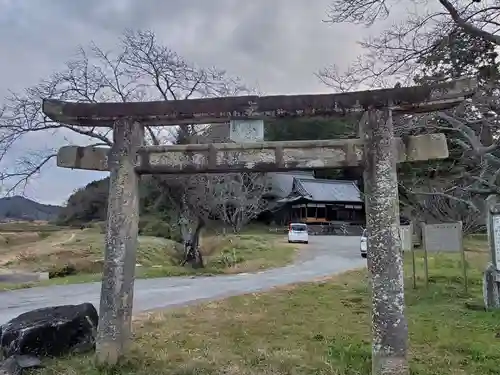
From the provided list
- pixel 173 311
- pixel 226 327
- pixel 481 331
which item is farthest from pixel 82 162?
pixel 481 331

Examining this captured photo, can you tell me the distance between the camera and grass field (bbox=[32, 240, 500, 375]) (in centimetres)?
544

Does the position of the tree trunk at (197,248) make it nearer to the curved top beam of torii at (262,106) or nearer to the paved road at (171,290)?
the paved road at (171,290)

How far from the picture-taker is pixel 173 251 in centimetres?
2450

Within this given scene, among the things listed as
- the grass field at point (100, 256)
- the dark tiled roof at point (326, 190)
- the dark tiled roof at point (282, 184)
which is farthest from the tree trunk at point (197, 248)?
the dark tiled roof at point (282, 184)

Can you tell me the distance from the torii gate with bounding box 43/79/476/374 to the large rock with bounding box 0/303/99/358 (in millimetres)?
873

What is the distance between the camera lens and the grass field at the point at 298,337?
5.44 metres

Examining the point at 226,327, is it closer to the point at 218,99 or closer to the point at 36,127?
the point at 218,99

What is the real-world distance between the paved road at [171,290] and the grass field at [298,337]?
151 centimetres

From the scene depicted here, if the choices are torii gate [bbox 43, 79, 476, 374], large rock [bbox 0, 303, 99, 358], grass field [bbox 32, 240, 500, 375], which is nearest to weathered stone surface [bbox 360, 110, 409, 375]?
torii gate [bbox 43, 79, 476, 374]

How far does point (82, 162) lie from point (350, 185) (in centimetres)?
4046

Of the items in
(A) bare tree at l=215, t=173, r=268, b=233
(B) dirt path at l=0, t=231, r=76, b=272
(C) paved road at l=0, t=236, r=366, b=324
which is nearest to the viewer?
(C) paved road at l=0, t=236, r=366, b=324

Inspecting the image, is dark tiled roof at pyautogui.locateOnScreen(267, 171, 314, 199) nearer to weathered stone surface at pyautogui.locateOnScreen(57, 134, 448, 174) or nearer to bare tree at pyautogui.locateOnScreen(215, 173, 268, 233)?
bare tree at pyautogui.locateOnScreen(215, 173, 268, 233)

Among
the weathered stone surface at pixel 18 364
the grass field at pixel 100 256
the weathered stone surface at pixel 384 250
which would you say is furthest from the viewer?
the grass field at pixel 100 256

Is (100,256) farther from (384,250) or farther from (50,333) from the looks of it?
(384,250)
